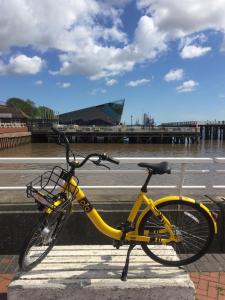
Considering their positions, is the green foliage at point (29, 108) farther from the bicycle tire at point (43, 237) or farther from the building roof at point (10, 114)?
the bicycle tire at point (43, 237)

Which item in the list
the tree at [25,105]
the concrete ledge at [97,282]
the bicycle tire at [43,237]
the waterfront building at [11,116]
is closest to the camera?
the concrete ledge at [97,282]

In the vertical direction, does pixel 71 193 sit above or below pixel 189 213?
above

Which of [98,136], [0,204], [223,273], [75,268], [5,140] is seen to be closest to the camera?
[75,268]

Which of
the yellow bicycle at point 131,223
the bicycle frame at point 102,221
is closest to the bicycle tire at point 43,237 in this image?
the yellow bicycle at point 131,223

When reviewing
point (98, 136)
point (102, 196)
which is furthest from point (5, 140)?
point (102, 196)

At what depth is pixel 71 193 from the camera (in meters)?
3.18

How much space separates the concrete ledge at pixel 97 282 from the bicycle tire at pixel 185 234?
145mm

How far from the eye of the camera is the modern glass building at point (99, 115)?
10060cm

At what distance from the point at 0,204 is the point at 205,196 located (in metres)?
2.35

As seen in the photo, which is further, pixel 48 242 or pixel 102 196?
pixel 102 196

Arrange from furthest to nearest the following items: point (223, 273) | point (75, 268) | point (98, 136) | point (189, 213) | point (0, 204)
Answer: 1. point (98, 136)
2. point (0, 204)
3. point (223, 273)
4. point (189, 213)
5. point (75, 268)

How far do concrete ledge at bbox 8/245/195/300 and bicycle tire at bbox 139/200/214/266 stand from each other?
15cm

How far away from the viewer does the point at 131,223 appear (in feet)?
10.7

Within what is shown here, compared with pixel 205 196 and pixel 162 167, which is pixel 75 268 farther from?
pixel 205 196
